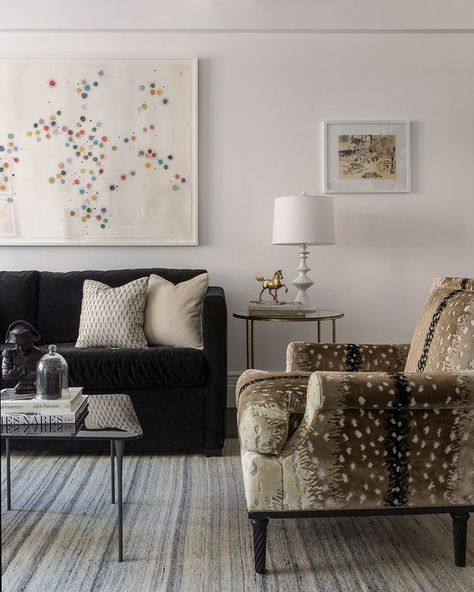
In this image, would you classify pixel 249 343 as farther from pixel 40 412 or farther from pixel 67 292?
pixel 40 412

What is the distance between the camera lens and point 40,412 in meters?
2.05

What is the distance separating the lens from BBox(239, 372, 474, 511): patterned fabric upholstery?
1930mm

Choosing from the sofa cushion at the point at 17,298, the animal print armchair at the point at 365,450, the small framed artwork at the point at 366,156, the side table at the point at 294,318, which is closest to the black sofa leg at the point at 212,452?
the side table at the point at 294,318

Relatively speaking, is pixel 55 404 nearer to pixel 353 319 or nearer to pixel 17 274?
pixel 17 274

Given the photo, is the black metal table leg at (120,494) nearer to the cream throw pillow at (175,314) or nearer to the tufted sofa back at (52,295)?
the cream throw pillow at (175,314)

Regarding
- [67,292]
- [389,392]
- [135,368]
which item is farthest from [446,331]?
A: [67,292]

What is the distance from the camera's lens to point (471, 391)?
6.20ft

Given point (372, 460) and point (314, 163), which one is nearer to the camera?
point (372, 460)

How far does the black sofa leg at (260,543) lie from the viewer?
77.1 inches

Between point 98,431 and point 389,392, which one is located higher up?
point 389,392

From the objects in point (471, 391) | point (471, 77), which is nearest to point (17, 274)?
point (471, 391)

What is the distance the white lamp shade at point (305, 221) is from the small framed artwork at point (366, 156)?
1.50ft

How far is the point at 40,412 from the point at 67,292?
5.76ft

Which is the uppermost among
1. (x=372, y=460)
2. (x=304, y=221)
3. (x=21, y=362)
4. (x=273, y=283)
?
(x=304, y=221)
